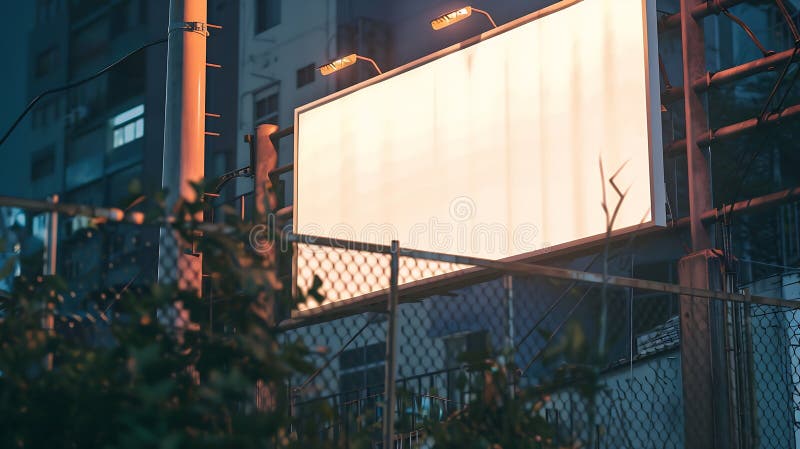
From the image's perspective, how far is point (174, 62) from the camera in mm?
10133

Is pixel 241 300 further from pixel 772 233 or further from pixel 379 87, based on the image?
pixel 772 233

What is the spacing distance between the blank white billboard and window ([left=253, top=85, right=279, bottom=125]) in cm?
1220

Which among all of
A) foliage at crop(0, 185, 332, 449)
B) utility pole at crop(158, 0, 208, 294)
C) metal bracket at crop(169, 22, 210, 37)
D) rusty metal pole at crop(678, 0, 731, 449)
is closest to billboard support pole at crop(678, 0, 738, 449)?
rusty metal pole at crop(678, 0, 731, 449)

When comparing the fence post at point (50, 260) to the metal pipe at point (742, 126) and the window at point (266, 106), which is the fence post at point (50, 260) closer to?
the metal pipe at point (742, 126)

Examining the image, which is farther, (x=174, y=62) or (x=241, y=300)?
(x=174, y=62)

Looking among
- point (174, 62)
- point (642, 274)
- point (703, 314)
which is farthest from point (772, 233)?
point (174, 62)

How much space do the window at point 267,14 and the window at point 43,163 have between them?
17.6m

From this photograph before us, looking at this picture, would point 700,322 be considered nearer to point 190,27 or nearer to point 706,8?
point 706,8

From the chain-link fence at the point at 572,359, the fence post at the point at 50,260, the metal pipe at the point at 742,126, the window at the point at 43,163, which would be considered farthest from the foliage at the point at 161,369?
the window at the point at 43,163

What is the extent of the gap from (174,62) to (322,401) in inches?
224

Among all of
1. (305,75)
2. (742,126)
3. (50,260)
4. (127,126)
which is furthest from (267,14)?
(50,260)

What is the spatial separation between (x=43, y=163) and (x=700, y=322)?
41.3 meters

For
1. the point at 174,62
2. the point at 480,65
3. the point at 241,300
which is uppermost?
the point at 480,65

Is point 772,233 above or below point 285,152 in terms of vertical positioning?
below
